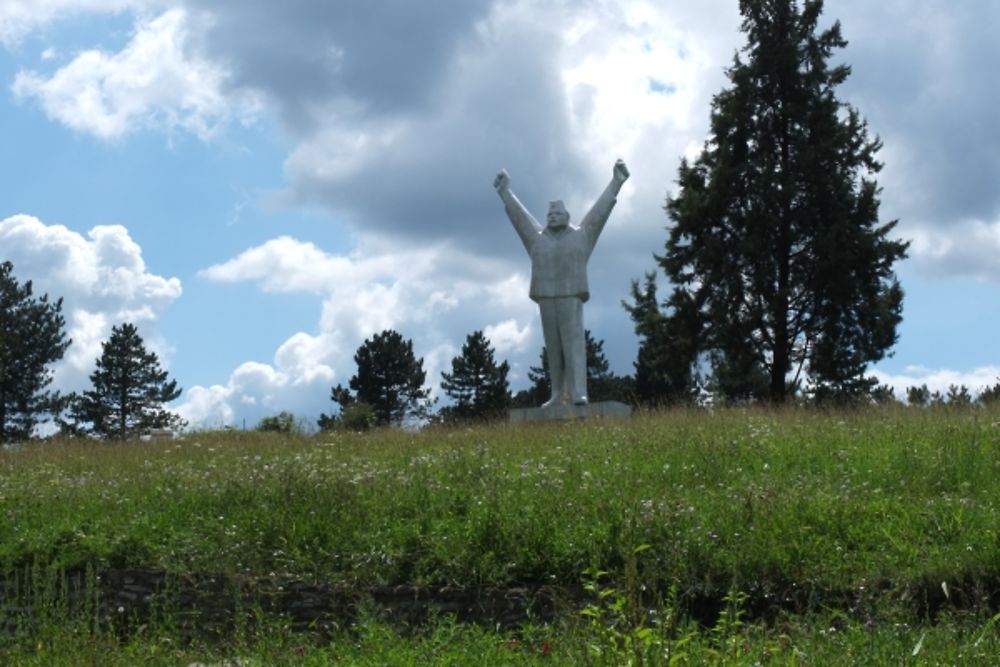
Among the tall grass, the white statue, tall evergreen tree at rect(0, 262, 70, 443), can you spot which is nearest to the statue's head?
the white statue

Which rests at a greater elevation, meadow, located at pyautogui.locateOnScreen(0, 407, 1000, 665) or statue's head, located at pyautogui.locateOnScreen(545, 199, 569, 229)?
statue's head, located at pyautogui.locateOnScreen(545, 199, 569, 229)

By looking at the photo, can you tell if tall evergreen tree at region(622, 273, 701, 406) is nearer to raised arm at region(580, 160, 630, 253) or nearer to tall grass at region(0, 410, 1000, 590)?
raised arm at region(580, 160, 630, 253)

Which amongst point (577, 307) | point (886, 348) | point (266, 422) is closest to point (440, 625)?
point (577, 307)

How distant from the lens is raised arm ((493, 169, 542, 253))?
21.2 meters

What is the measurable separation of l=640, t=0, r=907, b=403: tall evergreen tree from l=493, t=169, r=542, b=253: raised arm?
828cm

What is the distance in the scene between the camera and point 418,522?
10188 mm

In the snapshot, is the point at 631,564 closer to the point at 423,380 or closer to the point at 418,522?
the point at 418,522

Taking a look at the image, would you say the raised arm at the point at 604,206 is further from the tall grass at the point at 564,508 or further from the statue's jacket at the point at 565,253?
the tall grass at the point at 564,508

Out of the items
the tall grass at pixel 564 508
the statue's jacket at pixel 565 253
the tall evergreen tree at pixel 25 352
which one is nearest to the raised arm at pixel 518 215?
the statue's jacket at pixel 565 253

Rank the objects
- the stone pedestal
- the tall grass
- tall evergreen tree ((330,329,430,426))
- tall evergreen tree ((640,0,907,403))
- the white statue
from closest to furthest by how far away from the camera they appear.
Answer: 1. the tall grass
2. the stone pedestal
3. the white statue
4. tall evergreen tree ((640,0,907,403))
5. tall evergreen tree ((330,329,430,426))

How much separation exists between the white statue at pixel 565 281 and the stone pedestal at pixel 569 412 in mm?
518

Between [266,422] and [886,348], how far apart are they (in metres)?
14.2

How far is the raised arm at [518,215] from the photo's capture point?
69.5ft

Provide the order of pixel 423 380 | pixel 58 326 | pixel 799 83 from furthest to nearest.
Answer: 1. pixel 423 380
2. pixel 58 326
3. pixel 799 83
